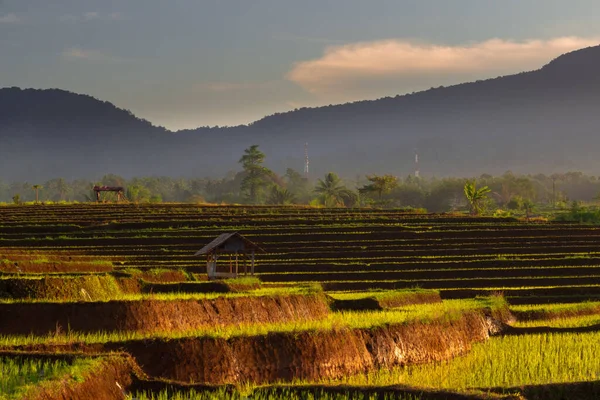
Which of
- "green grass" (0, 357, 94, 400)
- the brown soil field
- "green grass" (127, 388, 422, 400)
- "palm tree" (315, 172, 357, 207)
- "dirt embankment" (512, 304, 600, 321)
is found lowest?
"dirt embankment" (512, 304, 600, 321)

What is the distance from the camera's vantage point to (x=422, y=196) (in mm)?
145500

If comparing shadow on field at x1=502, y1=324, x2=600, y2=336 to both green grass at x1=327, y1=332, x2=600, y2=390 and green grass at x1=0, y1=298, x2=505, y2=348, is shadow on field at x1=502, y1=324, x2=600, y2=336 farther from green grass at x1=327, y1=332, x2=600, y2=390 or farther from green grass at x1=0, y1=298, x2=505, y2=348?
green grass at x1=327, y1=332, x2=600, y2=390

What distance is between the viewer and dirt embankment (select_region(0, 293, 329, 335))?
18.4m

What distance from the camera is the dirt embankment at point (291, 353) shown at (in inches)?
591

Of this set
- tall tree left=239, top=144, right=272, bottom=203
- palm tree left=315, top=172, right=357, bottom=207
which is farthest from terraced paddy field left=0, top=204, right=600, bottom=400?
tall tree left=239, top=144, right=272, bottom=203

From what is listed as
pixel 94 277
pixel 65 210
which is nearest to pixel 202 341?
pixel 94 277

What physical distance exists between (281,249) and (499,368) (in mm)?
35034

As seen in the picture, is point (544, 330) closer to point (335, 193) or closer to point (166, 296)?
point (166, 296)

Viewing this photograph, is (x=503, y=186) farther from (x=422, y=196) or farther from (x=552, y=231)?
(x=552, y=231)

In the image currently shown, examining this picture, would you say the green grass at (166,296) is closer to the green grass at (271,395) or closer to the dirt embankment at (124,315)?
the dirt embankment at (124,315)

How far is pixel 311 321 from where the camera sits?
2130cm

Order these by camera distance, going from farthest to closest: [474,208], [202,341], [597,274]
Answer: [474,208]
[597,274]
[202,341]

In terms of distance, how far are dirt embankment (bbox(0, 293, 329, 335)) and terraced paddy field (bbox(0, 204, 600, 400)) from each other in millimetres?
29

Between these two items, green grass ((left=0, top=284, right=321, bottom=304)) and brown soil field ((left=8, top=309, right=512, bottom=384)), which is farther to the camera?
green grass ((left=0, top=284, right=321, bottom=304))
